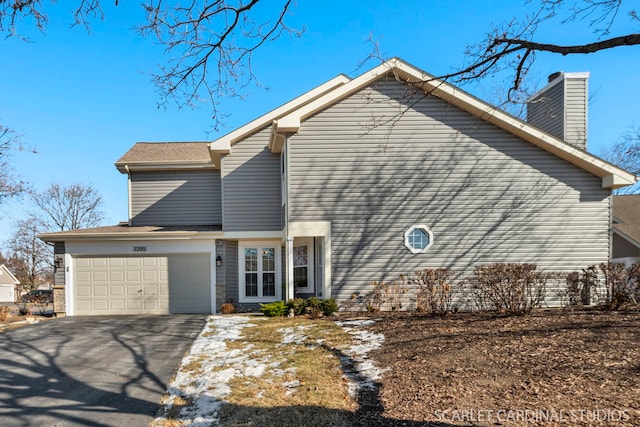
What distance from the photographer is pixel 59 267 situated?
14.0 meters

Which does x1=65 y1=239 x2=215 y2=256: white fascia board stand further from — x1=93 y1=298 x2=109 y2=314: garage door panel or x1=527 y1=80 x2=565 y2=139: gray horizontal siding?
x1=527 y1=80 x2=565 y2=139: gray horizontal siding

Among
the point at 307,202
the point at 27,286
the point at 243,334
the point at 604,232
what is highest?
the point at 307,202

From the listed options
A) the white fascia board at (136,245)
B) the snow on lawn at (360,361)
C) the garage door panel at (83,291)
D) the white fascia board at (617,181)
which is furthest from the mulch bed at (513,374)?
the garage door panel at (83,291)

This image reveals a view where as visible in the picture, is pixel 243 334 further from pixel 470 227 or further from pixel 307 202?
pixel 470 227

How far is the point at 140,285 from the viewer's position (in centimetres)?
1412

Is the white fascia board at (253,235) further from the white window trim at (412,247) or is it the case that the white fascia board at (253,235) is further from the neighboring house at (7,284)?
the neighboring house at (7,284)

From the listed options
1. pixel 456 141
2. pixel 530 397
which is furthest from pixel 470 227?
pixel 530 397

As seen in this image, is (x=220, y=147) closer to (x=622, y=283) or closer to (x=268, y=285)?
(x=268, y=285)

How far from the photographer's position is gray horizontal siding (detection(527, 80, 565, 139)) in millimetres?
13469

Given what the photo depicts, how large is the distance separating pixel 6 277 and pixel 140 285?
46.5m

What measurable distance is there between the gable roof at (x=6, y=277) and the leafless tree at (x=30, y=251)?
9.09 metres

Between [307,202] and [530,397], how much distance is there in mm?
8248

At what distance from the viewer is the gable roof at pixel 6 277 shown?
158 feet

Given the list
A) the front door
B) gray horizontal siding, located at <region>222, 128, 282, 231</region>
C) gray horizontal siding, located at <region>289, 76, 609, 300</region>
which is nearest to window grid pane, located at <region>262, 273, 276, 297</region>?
the front door
